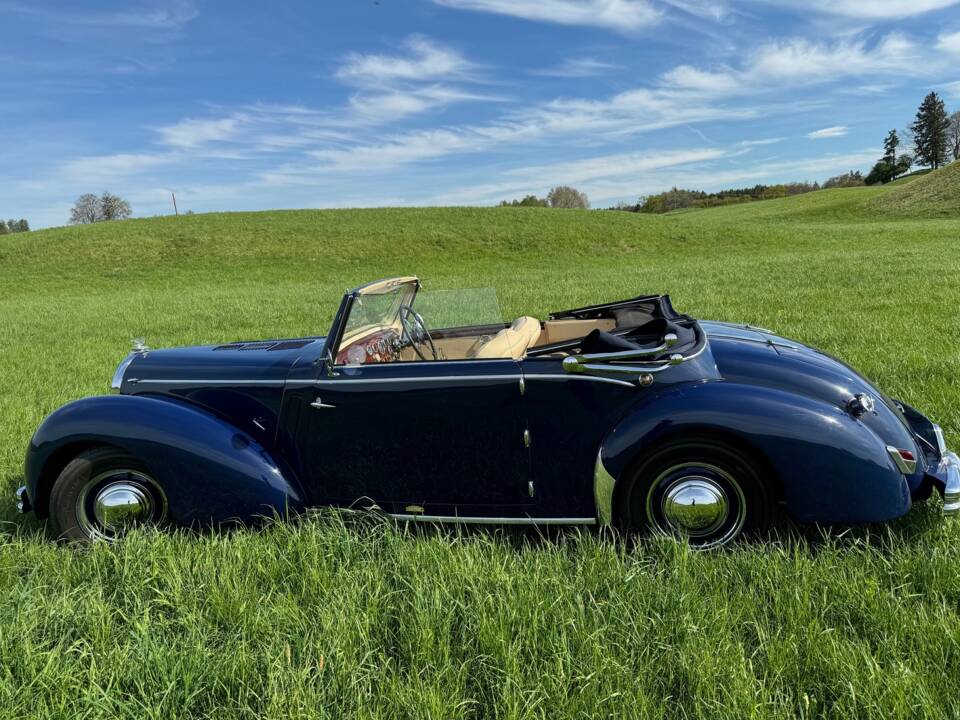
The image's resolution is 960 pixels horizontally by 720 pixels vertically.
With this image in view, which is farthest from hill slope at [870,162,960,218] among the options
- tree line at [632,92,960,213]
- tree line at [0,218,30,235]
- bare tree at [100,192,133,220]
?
tree line at [0,218,30,235]

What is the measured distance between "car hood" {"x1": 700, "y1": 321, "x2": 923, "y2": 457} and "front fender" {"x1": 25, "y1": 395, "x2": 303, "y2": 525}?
2.41 m

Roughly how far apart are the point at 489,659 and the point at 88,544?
242cm

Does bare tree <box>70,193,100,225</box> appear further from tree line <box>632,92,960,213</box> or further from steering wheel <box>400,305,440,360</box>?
steering wheel <box>400,305,440,360</box>

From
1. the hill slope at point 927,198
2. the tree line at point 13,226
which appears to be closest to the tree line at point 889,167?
the hill slope at point 927,198

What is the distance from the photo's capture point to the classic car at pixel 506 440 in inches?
117

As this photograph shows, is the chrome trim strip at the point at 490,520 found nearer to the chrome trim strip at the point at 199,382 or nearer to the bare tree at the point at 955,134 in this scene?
the chrome trim strip at the point at 199,382

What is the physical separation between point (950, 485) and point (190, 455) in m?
3.71

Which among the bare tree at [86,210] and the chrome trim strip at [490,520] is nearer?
the chrome trim strip at [490,520]

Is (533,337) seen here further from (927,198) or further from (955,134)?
(955,134)

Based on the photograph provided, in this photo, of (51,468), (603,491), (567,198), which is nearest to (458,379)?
(603,491)

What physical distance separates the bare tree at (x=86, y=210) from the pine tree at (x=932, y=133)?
349ft

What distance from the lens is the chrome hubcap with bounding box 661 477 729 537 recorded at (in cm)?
304

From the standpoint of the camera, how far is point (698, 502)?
3.04 m

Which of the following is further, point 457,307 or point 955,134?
point 955,134
